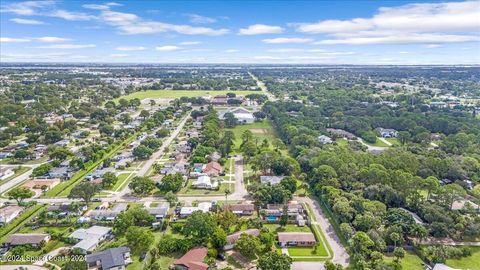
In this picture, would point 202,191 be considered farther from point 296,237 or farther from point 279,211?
point 296,237

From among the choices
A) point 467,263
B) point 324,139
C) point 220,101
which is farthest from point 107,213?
point 220,101

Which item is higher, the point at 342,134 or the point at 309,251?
the point at 342,134

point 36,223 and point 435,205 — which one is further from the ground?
point 435,205

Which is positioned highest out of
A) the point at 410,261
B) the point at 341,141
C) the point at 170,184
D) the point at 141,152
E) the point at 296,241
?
the point at 141,152

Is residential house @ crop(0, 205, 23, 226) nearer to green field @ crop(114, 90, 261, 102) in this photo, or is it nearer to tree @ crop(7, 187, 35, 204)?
tree @ crop(7, 187, 35, 204)

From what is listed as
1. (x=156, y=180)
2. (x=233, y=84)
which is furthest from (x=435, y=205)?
(x=233, y=84)

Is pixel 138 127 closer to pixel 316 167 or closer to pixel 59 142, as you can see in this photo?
pixel 59 142

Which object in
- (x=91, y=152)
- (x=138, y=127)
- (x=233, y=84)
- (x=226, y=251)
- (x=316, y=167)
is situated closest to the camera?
(x=226, y=251)
